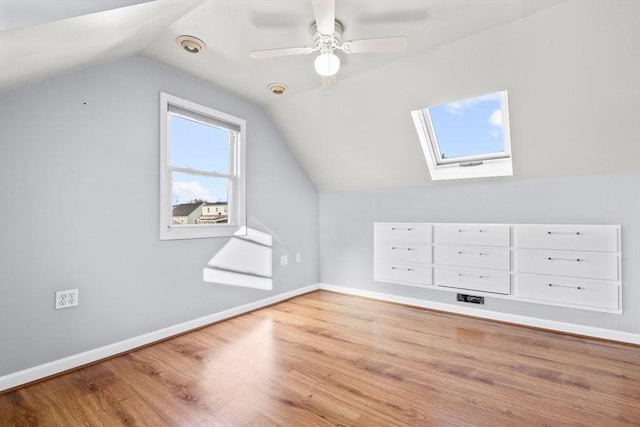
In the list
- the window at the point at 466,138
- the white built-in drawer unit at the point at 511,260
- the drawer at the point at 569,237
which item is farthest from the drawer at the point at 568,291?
the window at the point at 466,138

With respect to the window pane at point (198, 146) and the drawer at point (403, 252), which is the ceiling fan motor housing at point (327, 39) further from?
the drawer at point (403, 252)

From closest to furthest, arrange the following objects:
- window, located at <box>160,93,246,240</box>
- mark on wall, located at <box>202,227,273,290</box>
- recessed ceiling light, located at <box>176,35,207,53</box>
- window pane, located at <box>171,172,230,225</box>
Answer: recessed ceiling light, located at <box>176,35,207,53</box>, window, located at <box>160,93,246,240</box>, window pane, located at <box>171,172,230,225</box>, mark on wall, located at <box>202,227,273,290</box>

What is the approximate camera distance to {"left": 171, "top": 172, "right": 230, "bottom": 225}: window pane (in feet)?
8.98

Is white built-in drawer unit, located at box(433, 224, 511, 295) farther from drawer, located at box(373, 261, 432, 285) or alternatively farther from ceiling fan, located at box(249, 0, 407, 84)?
ceiling fan, located at box(249, 0, 407, 84)

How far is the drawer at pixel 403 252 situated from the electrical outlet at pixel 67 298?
2.83m

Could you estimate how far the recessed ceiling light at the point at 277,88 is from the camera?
2924mm

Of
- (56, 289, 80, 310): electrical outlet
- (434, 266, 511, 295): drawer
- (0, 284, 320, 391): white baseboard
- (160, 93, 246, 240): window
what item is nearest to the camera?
(0, 284, 320, 391): white baseboard

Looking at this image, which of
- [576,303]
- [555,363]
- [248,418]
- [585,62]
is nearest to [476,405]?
[555,363]

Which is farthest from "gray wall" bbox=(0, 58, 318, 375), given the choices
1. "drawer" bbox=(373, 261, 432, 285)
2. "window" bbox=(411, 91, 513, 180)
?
"window" bbox=(411, 91, 513, 180)

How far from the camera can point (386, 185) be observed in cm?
367

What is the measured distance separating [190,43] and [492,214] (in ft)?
9.79

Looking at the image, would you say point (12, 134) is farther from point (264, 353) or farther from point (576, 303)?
point (576, 303)

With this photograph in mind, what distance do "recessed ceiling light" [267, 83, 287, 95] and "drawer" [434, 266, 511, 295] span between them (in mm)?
2402

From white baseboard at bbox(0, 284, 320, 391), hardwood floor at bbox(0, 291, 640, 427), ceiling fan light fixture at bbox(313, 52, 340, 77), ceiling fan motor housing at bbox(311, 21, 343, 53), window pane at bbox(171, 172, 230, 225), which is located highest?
ceiling fan motor housing at bbox(311, 21, 343, 53)
